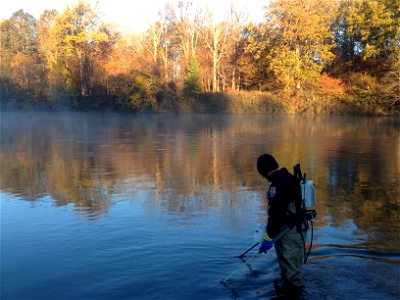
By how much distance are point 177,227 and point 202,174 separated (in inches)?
200

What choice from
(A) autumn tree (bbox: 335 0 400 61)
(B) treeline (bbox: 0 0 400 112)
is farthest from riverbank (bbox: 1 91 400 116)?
(A) autumn tree (bbox: 335 0 400 61)

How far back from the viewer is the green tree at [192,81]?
52.8 metres

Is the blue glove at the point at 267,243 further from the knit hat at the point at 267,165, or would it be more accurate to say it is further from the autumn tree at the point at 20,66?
the autumn tree at the point at 20,66

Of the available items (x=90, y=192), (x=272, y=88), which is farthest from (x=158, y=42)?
(x=90, y=192)

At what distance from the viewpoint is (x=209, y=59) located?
58.4m

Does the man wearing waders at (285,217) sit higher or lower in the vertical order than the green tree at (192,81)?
lower

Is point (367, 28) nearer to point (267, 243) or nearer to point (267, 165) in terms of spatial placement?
point (267, 165)

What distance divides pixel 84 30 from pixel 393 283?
6097cm

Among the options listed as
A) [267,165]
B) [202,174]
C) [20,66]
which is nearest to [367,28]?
[202,174]

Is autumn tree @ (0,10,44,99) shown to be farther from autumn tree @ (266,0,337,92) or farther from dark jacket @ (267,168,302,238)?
dark jacket @ (267,168,302,238)

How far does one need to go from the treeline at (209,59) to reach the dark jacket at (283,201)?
3862 centimetres

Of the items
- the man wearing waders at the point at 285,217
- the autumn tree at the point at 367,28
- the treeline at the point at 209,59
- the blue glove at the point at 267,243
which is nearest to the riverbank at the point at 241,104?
the treeline at the point at 209,59

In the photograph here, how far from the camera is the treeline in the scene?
45969 mm

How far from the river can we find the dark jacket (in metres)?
0.97
